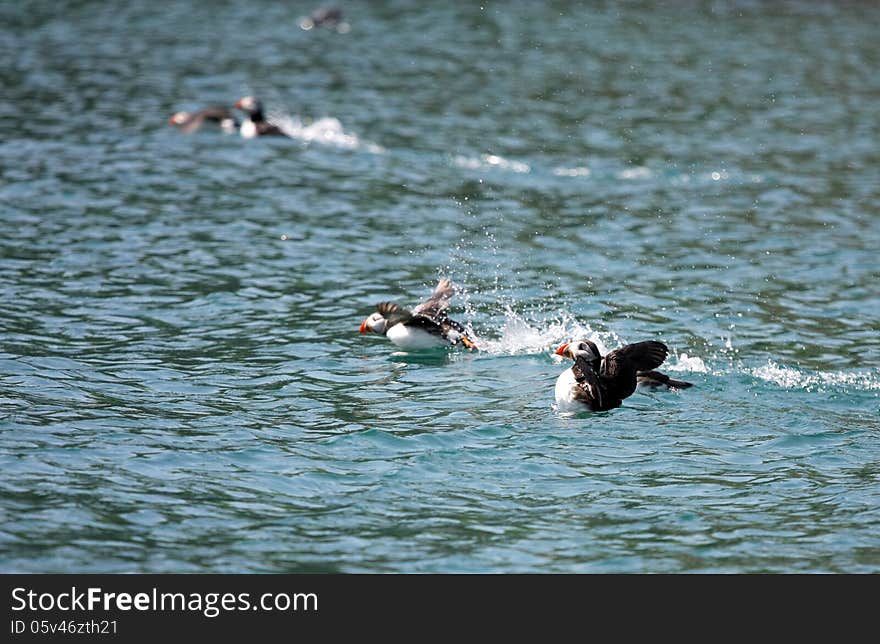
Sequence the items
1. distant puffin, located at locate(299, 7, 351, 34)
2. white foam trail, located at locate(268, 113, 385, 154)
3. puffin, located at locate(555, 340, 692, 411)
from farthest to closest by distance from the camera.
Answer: distant puffin, located at locate(299, 7, 351, 34)
white foam trail, located at locate(268, 113, 385, 154)
puffin, located at locate(555, 340, 692, 411)

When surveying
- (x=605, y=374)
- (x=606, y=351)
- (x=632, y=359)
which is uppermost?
(x=632, y=359)

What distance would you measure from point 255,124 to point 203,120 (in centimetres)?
114

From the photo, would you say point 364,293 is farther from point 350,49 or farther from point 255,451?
point 350,49

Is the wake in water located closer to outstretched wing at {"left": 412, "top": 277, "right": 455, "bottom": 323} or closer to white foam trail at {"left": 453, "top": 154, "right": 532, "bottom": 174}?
outstretched wing at {"left": 412, "top": 277, "right": 455, "bottom": 323}

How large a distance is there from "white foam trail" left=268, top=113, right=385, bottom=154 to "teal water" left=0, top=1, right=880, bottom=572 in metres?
0.15

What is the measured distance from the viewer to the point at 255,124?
2673 cm

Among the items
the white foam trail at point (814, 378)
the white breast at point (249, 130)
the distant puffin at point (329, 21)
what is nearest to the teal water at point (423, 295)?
the white foam trail at point (814, 378)

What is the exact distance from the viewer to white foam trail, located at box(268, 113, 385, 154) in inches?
1021

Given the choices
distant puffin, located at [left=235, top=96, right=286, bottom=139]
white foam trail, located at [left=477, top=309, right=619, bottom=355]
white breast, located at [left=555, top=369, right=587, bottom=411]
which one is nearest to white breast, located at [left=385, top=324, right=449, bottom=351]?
white foam trail, located at [left=477, top=309, right=619, bottom=355]

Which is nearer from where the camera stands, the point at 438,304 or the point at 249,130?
the point at 438,304

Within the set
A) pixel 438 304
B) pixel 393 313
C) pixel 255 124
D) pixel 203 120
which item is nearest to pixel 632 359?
pixel 393 313

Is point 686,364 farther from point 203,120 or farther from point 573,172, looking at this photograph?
point 203,120

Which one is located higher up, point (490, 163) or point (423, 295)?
point (490, 163)

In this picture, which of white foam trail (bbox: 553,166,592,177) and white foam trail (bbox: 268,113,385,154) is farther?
white foam trail (bbox: 268,113,385,154)
